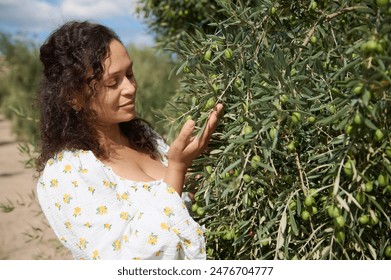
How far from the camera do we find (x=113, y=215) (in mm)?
1630

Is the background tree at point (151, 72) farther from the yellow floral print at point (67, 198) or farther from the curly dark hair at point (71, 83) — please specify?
the yellow floral print at point (67, 198)

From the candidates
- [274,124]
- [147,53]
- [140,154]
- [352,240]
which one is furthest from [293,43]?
[147,53]

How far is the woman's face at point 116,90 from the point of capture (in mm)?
1734

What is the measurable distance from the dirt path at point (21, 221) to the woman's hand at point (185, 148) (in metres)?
1.18

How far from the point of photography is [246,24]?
1595mm

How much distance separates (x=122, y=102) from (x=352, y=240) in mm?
870

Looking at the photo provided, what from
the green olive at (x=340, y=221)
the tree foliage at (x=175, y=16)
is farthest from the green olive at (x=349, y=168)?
the tree foliage at (x=175, y=16)

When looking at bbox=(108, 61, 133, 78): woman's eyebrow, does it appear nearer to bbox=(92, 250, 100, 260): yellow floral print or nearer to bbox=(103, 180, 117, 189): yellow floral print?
bbox=(103, 180, 117, 189): yellow floral print

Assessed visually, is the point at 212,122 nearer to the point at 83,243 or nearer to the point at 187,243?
the point at 187,243

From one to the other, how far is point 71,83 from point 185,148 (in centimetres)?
51

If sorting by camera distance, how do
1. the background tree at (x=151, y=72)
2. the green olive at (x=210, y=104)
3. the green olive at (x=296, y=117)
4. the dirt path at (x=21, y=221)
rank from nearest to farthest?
the green olive at (x=296, y=117), the green olive at (x=210, y=104), the dirt path at (x=21, y=221), the background tree at (x=151, y=72)

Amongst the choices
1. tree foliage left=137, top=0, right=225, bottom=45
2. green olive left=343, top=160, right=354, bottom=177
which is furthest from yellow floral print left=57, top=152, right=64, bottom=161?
tree foliage left=137, top=0, right=225, bottom=45

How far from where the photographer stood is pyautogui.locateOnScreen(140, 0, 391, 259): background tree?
1.21 m

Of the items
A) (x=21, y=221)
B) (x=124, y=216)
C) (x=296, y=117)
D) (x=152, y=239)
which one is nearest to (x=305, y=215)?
(x=296, y=117)
